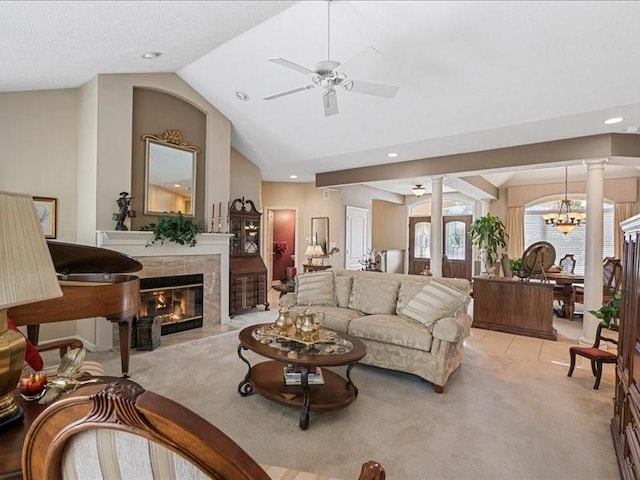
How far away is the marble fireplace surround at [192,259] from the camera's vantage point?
440 cm

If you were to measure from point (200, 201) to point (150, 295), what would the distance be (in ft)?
5.22

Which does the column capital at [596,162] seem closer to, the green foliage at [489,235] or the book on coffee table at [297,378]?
the green foliage at [489,235]

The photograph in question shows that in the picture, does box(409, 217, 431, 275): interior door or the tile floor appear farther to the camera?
box(409, 217, 431, 275): interior door

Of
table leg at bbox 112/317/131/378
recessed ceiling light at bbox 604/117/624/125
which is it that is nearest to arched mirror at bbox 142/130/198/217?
table leg at bbox 112/317/131/378

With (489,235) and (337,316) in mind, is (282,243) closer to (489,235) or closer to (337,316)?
(489,235)

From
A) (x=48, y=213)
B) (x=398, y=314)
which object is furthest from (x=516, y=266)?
(x=48, y=213)

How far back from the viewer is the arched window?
793cm

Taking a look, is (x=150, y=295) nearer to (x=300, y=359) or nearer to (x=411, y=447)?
(x=300, y=359)

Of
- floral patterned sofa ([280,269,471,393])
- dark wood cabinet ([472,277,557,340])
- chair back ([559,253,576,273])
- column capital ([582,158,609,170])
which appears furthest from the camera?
chair back ([559,253,576,273])

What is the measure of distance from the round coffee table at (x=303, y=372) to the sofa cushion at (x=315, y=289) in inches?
46.4

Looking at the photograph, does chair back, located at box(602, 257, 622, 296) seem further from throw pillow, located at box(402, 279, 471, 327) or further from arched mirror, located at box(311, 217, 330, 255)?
arched mirror, located at box(311, 217, 330, 255)

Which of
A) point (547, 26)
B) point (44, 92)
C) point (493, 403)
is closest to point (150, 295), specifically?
point (44, 92)

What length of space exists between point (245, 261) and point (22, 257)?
5.39 metres

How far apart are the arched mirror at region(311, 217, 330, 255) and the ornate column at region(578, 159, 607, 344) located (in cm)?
498
